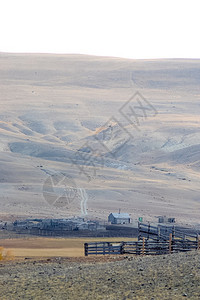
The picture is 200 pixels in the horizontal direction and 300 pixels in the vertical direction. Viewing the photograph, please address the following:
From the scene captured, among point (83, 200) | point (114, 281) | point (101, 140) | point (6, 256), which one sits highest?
point (101, 140)

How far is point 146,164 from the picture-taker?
10075 centimetres

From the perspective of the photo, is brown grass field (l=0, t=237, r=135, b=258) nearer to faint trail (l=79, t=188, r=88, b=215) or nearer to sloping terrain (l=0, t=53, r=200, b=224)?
sloping terrain (l=0, t=53, r=200, b=224)

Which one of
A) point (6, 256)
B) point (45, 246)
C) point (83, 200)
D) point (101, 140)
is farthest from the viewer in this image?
point (101, 140)

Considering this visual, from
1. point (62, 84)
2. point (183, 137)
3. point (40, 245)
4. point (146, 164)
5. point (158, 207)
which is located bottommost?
point (40, 245)

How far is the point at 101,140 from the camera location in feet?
381

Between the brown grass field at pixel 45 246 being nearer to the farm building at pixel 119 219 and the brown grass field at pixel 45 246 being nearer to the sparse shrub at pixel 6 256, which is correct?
the sparse shrub at pixel 6 256

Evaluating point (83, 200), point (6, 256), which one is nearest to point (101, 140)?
point (83, 200)

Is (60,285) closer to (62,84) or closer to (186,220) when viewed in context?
(186,220)

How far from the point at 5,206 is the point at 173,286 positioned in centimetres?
4858

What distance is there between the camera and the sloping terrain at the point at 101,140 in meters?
66.1

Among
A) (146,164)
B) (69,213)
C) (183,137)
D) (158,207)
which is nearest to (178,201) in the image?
(158,207)

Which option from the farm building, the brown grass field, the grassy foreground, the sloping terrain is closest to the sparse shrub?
the brown grass field

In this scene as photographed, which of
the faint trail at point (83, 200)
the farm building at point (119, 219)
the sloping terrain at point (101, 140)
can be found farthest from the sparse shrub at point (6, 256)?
the faint trail at point (83, 200)

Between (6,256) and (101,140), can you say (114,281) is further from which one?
(101,140)
